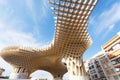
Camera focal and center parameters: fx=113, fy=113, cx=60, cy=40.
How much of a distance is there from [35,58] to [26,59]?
2.02 meters

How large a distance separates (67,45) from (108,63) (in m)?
13.1

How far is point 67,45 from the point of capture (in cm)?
1670

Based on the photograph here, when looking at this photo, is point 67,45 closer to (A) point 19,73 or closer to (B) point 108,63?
(B) point 108,63

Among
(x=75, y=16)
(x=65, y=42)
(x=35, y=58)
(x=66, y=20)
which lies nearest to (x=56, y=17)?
(x=66, y=20)

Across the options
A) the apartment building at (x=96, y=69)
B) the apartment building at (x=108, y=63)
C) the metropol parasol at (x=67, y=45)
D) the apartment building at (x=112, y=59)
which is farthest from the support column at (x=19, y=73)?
the apartment building at (x=112, y=59)

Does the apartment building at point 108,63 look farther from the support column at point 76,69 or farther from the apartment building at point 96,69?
the support column at point 76,69

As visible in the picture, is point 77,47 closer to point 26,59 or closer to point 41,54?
point 41,54

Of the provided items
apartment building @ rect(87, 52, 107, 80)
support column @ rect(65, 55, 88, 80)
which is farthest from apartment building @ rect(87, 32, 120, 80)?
support column @ rect(65, 55, 88, 80)

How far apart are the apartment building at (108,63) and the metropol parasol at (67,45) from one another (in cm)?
853

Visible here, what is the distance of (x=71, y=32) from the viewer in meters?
14.3

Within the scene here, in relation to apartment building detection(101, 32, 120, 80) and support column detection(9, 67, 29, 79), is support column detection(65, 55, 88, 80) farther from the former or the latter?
support column detection(9, 67, 29, 79)

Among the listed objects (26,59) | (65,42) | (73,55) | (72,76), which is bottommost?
(72,76)

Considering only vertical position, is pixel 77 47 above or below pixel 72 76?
above

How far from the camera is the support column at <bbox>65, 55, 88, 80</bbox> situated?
15359 mm
